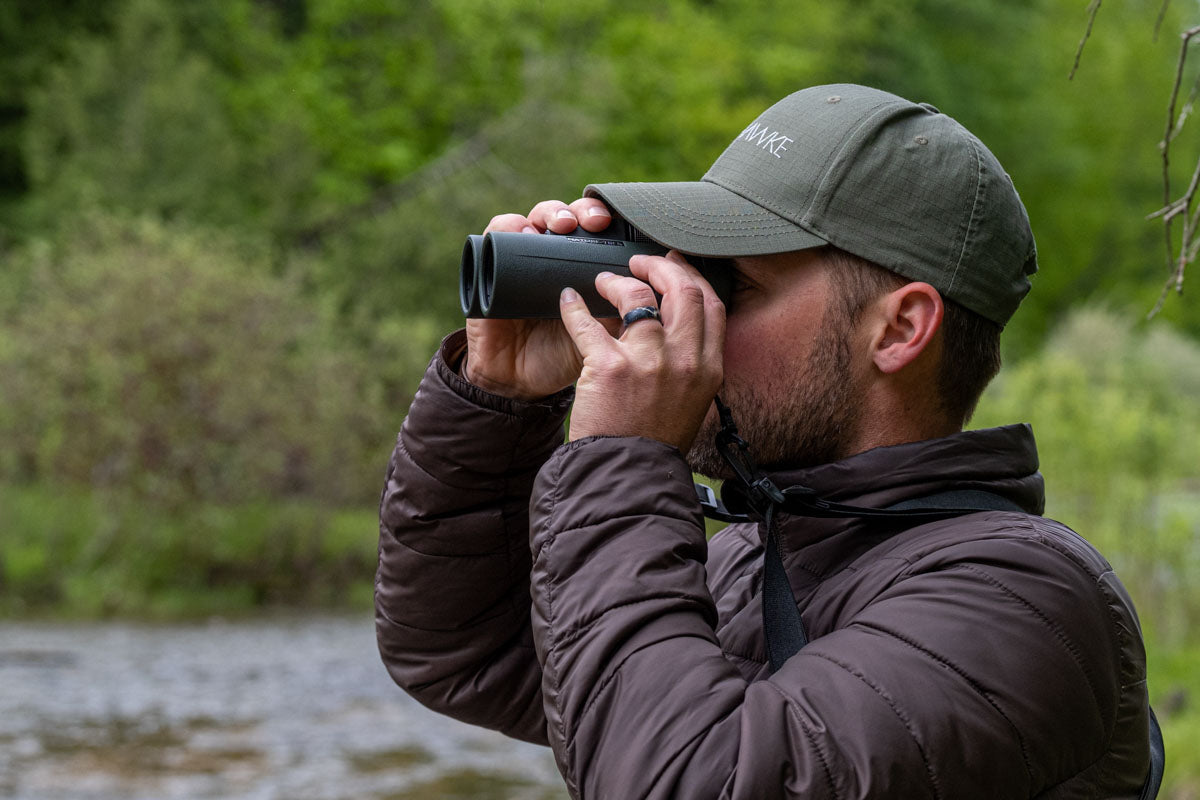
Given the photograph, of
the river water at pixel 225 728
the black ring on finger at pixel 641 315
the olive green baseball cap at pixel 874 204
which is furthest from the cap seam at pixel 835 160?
the river water at pixel 225 728

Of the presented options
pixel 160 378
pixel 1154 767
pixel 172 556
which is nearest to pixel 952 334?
pixel 1154 767

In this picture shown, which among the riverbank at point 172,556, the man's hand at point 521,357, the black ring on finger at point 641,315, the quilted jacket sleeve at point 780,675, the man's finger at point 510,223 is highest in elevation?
the man's finger at point 510,223

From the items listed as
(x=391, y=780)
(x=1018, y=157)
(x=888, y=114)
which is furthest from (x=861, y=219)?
(x=1018, y=157)

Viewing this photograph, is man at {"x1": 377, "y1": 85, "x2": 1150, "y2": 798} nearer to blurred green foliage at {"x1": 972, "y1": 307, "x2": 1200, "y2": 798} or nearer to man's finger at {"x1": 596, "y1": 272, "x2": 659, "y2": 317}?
man's finger at {"x1": 596, "y1": 272, "x2": 659, "y2": 317}

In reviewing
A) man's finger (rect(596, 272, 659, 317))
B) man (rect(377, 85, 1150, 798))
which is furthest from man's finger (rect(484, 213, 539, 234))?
man's finger (rect(596, 272, 659, 317))

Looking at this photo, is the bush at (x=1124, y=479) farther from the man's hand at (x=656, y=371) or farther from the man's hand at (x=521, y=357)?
the man's hand at (x=656, y=371)

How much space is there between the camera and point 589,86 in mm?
23031

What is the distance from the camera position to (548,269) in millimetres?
1593

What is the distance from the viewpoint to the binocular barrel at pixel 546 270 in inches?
62.5

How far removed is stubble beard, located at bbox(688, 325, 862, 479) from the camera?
1591 mm

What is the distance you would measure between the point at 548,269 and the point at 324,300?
608 inches

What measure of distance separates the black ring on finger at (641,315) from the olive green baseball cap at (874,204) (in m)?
0.12

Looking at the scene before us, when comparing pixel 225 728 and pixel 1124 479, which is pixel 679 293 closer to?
pixel 1124 479

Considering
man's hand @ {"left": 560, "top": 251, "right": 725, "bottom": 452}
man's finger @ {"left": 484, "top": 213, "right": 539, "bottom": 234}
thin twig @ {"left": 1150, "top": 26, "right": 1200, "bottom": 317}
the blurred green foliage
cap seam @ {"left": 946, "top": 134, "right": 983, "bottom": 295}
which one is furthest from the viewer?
the blurred green foliage
